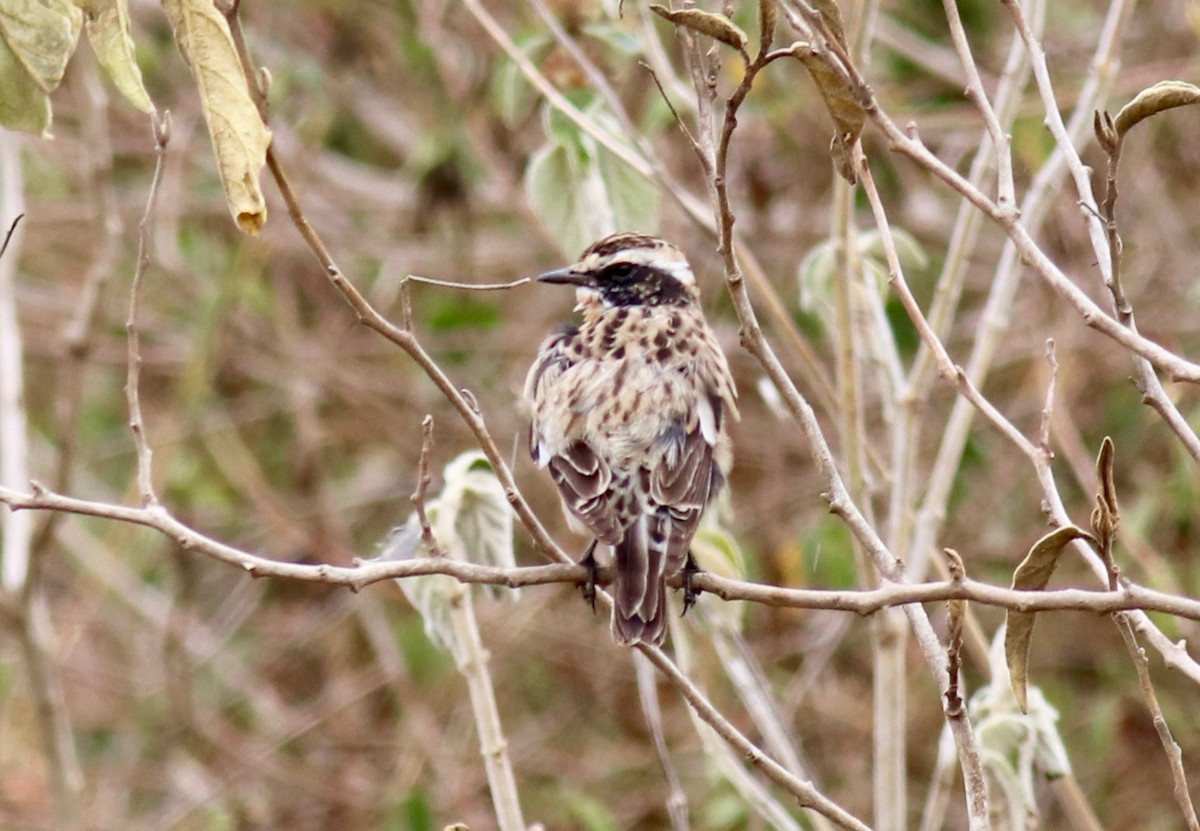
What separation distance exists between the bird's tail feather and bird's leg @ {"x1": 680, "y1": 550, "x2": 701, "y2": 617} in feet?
0.22

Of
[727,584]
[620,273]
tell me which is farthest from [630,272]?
[727,584]

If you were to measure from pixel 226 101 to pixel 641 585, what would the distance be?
1684mm

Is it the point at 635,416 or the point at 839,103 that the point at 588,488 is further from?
the point at 839,103

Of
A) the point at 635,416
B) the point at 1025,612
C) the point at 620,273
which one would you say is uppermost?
the point at 620,273

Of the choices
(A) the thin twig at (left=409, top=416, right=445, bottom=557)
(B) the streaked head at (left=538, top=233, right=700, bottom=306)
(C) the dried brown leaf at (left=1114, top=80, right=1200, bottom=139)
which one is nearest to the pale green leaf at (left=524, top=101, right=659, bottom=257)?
(B) the streaked head at (left=538, top=233, right=700, bottom=306)

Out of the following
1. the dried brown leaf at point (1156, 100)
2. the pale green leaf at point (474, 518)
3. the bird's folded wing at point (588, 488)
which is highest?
the bird's folded wing at point (588, 488)

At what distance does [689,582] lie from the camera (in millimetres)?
4125

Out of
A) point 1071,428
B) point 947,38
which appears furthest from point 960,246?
point 947,38

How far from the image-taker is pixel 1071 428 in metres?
7.26

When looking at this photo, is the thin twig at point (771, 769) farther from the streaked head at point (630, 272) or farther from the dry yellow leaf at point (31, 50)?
the streaked head at point (630, 272)

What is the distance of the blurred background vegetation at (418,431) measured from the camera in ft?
25.9

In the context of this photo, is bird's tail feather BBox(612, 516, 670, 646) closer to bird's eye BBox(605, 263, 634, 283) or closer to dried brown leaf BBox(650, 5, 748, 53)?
bird's eye BBox(605, 263, 634, 283)

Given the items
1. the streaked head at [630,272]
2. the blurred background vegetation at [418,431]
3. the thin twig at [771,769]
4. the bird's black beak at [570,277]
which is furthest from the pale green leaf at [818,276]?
the blurred background vegetation at [418,431]

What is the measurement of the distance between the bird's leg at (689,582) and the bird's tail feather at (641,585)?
0.22 ft
